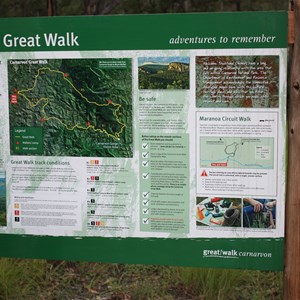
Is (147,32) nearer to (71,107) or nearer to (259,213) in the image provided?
(71,107)

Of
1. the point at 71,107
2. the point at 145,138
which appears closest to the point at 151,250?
the point at 145,138

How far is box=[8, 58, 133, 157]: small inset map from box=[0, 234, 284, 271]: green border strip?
442mm

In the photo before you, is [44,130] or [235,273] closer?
[44,130]

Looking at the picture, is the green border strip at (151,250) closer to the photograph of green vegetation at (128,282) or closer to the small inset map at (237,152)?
the small inset map at (237,152)

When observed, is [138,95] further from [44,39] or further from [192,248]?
[192,248]

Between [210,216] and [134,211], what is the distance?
14.5 inches

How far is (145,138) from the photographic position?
113 inches

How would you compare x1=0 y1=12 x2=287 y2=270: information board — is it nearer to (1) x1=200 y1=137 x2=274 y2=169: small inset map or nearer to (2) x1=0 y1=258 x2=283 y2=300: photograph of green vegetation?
(1) x1=200 y1=137 x2=274 y2=169: small inset map

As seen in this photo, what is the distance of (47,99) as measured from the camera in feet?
9.77

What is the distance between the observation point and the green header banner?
9.02 feet

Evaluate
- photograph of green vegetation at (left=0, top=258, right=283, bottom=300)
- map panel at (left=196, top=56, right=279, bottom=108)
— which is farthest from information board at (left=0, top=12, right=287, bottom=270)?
photograph of green vegetation at (left=0, top=258, right=283, bottom=300)

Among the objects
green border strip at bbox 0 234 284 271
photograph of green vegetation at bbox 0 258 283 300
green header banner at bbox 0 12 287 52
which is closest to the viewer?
green header banner at bbox 0 12 287 52

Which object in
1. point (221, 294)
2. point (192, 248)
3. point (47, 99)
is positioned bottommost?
point (221, 294)

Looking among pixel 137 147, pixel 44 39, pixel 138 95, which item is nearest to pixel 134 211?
pixel 137 147
